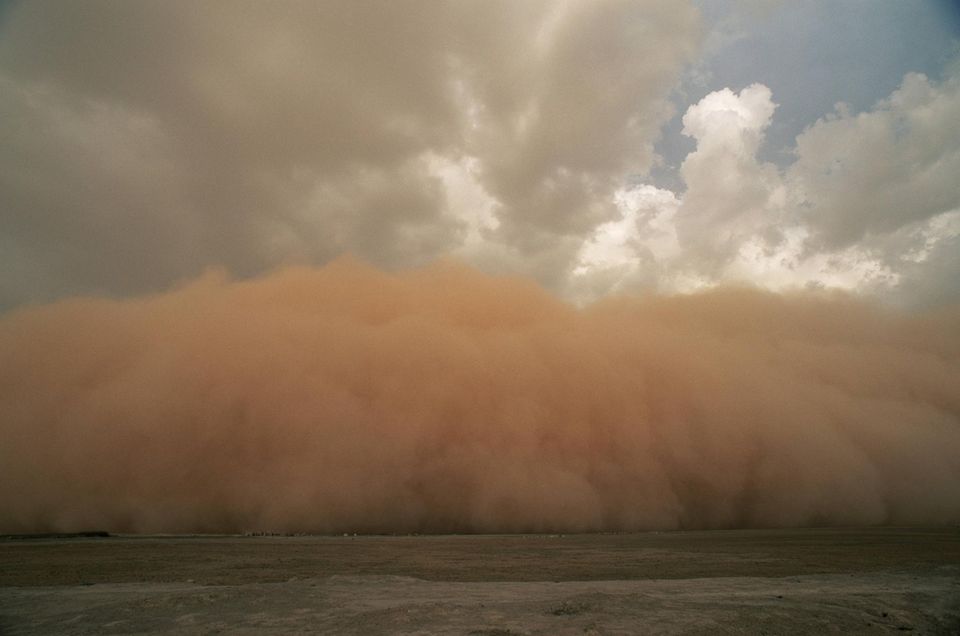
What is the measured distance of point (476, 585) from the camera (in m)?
12.7

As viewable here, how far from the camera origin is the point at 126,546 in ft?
82.8

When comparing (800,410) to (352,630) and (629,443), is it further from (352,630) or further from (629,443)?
(352,630)

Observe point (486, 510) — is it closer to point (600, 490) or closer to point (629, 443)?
point (600, 490)

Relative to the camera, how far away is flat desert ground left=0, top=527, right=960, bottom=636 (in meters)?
8.37

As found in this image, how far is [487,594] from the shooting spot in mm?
11078

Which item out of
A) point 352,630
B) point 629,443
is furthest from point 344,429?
point 352,630

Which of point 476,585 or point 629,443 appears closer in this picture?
point 476,585

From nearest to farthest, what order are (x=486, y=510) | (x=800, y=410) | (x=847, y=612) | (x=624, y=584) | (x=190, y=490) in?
(x=847, y=612)
(x=624, y=584)
(x=486, y=510)
(x=190, y=490)
(x=800, y=410)

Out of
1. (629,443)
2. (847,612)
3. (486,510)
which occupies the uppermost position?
(629,443)

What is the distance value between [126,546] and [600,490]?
108 ft

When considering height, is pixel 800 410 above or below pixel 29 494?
above

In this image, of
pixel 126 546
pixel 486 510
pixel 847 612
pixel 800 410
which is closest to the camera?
pixel 847 612

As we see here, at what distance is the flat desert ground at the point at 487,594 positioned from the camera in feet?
27.5

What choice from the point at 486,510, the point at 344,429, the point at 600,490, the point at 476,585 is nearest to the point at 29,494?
the point at 344,429
